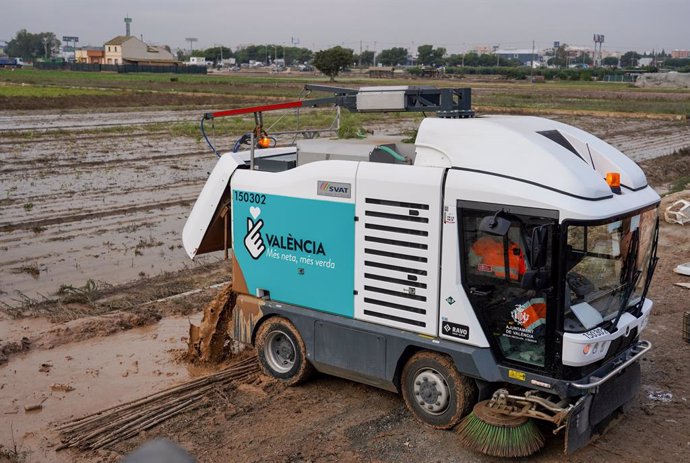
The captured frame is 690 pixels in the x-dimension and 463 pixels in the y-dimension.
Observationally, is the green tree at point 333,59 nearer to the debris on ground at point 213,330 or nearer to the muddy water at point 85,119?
the muddy water at point 85,119

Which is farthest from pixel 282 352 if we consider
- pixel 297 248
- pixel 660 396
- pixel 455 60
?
pixel 455 60

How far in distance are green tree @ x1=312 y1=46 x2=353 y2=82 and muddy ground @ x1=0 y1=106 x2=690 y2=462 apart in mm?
71905

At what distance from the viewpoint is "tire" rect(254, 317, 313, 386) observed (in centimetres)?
846

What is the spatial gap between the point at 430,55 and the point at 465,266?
177m

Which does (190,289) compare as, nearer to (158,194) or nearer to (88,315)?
(88,315)

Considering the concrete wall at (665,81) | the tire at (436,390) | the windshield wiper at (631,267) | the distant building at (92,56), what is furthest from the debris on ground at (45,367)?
the distant building at (92,56)

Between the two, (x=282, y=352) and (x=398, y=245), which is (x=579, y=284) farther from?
(x=282, y=352)

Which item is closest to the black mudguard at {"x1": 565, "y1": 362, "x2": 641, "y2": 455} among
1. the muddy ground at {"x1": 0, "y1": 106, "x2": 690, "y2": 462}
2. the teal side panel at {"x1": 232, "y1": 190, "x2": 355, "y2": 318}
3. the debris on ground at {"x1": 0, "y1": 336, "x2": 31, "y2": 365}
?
the muddy ground at {"x1": 0, "y1": 106, "x2": 690, "y2": 462}

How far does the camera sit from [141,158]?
25.7 metres

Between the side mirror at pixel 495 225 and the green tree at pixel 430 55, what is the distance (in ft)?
574

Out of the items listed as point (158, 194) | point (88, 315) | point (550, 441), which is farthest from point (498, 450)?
point (158, 194)

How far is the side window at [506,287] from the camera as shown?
6.57 m

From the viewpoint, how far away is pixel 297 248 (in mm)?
8156

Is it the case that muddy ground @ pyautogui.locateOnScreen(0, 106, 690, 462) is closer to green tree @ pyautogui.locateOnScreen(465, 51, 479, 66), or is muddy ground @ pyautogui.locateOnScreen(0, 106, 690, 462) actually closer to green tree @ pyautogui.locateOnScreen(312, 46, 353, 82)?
green tree @ pyautogui.locateOnScreen(312, 46, 353, 82)
